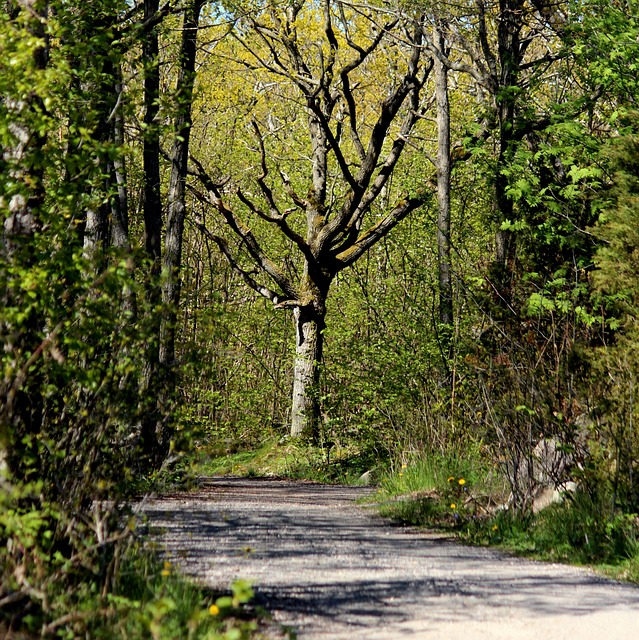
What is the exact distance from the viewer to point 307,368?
23.4m

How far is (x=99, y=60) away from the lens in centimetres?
733

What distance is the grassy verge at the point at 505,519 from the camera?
855 centimetres

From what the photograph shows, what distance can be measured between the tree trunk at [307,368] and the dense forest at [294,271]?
0.08 metres

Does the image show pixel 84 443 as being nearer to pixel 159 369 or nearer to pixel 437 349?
pixel 159 369

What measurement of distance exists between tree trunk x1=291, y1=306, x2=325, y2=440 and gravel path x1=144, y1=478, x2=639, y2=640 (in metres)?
11.6

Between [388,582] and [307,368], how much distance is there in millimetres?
16537

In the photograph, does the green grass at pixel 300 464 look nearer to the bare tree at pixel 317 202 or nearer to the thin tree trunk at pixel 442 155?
the bare tree at pixel 317 202

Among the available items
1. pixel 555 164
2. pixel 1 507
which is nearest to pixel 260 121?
pixel 555 164

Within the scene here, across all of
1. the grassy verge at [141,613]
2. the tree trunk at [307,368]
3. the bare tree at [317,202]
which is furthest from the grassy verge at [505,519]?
the bare tree at [317,202]

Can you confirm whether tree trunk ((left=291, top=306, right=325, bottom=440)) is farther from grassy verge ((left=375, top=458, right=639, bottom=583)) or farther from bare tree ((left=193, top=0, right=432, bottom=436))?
grassy verge ((left=375, top=458, right=639, bottom=583))

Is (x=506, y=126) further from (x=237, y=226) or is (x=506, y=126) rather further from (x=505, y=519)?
(x=237, y=226)

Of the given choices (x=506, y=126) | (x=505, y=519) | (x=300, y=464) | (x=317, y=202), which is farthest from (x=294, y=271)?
(x=505, y=519)

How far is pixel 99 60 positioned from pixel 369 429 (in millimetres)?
14285

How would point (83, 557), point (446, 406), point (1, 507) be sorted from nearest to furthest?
point (1, 507), point (83, 557), point (446, 406)
